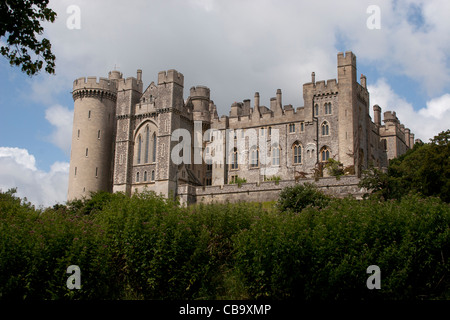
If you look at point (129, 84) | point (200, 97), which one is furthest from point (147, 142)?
point (200, 97)

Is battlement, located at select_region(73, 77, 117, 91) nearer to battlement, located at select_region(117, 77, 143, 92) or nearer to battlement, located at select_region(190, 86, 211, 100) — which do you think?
battlement, located at select_region(117, 77, 143, 92)

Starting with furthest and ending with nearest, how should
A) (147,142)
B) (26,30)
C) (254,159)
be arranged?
(254,159)
(147,142)
(26,30)

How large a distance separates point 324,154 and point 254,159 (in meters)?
8.23

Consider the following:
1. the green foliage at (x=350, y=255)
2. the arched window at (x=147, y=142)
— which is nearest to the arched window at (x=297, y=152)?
the arched window at (x=147, y=142)

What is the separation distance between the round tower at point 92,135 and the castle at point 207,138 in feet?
0.37

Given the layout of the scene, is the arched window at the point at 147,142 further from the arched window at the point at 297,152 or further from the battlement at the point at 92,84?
the arched window at the point at 297,152

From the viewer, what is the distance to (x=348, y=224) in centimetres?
2291

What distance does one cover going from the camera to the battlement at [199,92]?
218ft

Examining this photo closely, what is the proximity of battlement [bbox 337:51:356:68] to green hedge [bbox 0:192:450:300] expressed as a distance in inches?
1257

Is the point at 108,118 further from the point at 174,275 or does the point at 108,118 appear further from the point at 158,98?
the point at 174,275

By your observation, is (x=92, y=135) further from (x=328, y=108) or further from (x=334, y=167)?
(x=334, y=167)

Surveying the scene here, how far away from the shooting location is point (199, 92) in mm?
66562

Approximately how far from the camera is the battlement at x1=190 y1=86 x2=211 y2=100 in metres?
66.5
